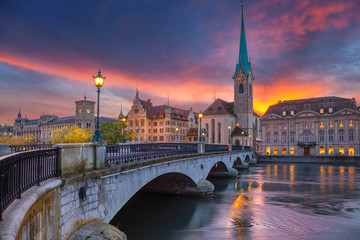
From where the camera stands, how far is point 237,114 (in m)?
92.6

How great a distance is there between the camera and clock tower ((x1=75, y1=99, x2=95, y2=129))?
111062 millimetres

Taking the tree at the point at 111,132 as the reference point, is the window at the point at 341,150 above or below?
below

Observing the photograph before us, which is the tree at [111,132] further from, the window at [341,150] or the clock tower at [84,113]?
the window at [341,150]

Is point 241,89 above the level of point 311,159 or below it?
above

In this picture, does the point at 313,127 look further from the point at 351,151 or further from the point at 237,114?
the point at 237,114

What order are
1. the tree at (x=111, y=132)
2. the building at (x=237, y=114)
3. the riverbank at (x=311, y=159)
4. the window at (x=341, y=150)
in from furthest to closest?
1. the building at (x=237, y=114)
2. the window at (x=341, y=150)
3. the riverbank at (x=311, y=159)
4. the tree at (x=111, y=132)

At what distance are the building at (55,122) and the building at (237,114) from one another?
50384 mm

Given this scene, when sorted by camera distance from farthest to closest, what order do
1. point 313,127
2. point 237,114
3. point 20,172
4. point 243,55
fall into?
point 243,55 < point 237,114 < point 313,127 < point 20,172

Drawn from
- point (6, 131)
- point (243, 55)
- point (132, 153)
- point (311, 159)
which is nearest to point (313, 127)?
point (311, 159)

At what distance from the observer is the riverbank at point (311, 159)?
68294 millimetres

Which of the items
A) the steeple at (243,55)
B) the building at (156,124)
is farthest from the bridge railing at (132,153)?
the steeple at (243,55)

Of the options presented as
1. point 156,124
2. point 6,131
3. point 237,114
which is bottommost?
point 6,131

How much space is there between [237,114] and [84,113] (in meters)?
61.7

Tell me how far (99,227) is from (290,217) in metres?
15.8
